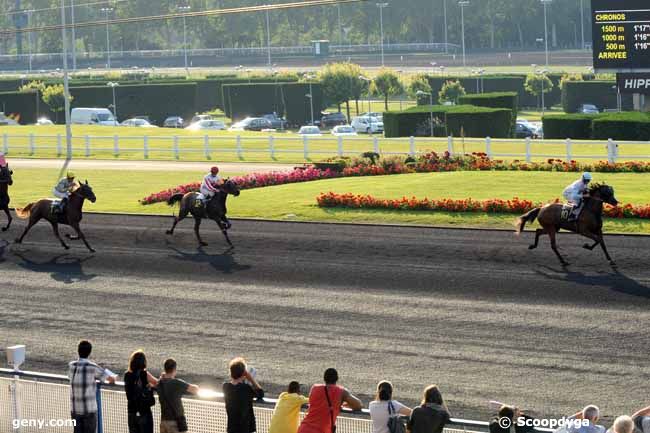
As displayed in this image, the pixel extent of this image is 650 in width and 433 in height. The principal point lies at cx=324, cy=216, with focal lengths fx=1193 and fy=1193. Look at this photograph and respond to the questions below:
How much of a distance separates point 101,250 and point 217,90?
246 ft

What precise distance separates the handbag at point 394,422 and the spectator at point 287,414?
3.50 feet

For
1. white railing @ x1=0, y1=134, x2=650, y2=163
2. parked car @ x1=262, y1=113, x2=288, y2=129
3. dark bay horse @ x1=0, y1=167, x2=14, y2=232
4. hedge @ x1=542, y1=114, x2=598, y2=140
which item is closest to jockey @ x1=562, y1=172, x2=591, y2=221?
white railing @ x1=0, y1=134, x2=650, y2=163

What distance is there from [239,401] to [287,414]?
0.52m

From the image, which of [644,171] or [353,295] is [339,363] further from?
[644,171]

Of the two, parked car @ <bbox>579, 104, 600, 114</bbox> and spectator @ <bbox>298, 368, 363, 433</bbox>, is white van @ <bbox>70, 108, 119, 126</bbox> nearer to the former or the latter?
parked car @ <bbox>579, 104, 600, 114</bbox>

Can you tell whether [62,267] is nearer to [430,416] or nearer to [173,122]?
[430,416]

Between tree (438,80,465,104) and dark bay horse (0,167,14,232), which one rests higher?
tree (438,80,465,104)

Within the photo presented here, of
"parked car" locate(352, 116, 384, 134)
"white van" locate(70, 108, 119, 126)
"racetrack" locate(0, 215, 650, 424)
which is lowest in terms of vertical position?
"racetrack" locate(0, 215, 650, 424)

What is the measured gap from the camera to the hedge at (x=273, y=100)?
303 feet

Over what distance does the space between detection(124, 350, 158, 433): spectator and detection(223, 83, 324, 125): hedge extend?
7951 centimetres

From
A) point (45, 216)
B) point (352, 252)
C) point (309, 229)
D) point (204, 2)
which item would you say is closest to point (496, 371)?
point (352, 252)

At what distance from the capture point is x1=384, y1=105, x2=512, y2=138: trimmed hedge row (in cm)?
5541

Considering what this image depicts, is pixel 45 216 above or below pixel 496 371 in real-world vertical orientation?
above

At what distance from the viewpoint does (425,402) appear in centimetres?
1161
